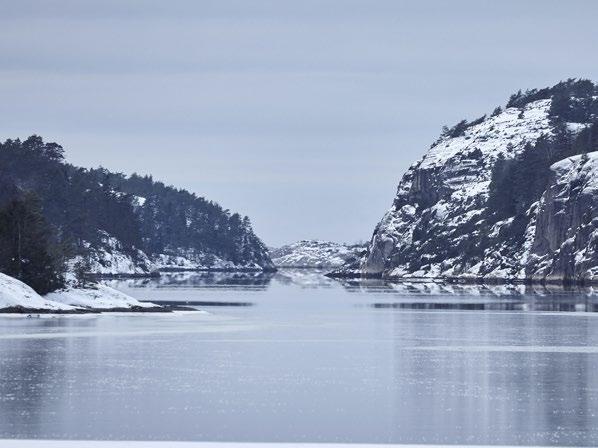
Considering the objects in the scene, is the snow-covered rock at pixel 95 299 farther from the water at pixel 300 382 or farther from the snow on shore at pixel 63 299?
the water at pixel 300 382

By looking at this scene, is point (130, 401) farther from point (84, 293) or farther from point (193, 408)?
point (84, 293)

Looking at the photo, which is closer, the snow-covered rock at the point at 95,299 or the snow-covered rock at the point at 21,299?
the snow-covered rock at the point at 21,299

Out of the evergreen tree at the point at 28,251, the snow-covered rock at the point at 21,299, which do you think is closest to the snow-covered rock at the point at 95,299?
the evergreen tree at the point at 28,251

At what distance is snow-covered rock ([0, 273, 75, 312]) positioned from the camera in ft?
274

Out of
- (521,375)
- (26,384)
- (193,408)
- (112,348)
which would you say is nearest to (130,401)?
(193,408)

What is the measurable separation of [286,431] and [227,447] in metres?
3.20

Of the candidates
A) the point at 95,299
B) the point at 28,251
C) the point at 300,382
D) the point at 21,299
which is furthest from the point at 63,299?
the point at 300,382

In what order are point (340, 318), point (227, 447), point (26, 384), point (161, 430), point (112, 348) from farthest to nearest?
point (340, 318)
point (112, 348)
point (26, 384)
point (161, 430)
point (227, 447)

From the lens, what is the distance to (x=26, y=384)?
40781 millimetres

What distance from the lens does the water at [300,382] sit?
3225 centimetres

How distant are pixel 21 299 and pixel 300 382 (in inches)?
1777

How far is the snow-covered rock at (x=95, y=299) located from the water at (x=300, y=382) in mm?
12732

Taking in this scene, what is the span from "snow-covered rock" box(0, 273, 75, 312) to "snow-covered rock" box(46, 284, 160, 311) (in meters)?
3.53

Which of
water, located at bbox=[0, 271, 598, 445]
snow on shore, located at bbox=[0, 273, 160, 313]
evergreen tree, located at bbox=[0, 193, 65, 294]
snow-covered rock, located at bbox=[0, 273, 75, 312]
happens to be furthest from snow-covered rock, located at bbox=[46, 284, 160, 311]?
water, located at bbox=[0, 271, 598, 445]
